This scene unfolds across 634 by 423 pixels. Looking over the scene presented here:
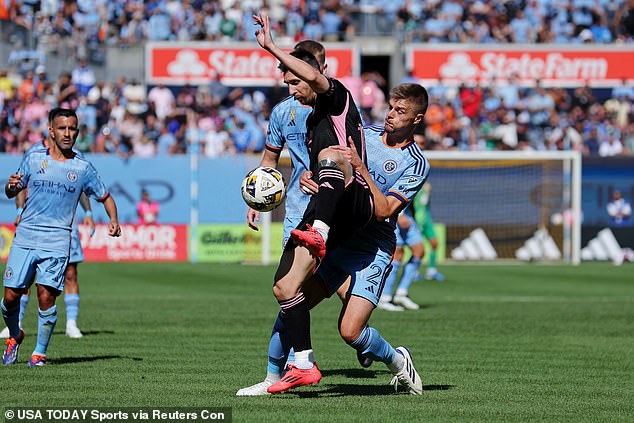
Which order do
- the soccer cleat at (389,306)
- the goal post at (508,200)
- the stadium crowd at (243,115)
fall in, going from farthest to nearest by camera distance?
the stadium crowd at (243,115)
the goal post at (508,200)
the soccer cleat at (389,306)

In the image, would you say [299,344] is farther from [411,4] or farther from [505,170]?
[411,4]

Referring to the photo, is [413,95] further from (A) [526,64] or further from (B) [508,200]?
(A) [526,64]

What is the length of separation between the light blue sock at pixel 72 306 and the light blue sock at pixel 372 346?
19.9ft

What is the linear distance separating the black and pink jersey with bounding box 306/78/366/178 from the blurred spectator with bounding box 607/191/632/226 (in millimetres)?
23619

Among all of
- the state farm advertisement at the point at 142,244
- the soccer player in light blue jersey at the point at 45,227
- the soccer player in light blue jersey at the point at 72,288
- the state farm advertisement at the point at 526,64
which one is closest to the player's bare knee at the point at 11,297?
the soccer player in light blue jersey at the point at 45,227

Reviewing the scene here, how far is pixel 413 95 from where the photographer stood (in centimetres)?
859

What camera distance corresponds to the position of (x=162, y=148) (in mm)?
31266

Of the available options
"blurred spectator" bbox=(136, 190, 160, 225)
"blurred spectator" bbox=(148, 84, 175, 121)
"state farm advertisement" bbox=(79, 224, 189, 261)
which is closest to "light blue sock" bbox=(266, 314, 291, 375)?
"state farm advertisement" bbox=(79, 224, 189, 261)

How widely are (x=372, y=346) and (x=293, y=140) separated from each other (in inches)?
77.4

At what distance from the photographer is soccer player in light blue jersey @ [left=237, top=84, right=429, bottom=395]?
8.39 meters

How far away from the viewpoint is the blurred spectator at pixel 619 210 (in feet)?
100

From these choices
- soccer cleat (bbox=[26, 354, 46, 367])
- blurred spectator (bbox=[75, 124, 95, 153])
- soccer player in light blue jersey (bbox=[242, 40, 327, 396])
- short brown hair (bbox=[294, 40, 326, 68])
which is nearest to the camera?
short brown hair (bbox=[294, 40, 326, 68])

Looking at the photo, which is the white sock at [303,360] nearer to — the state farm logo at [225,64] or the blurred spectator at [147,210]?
the blurred spectator at [147,210]

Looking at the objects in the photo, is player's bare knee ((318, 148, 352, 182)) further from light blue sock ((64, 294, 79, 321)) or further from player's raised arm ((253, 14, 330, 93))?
light blue sock ((64, 294, 79, 321))
